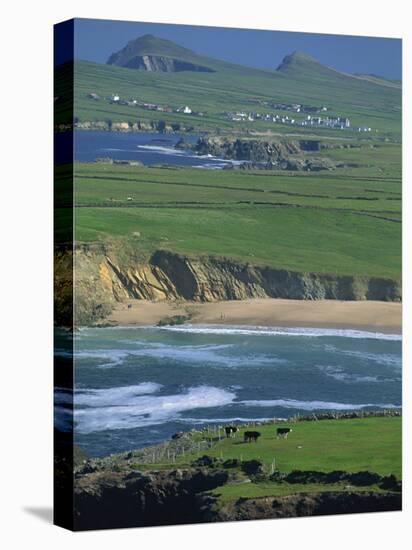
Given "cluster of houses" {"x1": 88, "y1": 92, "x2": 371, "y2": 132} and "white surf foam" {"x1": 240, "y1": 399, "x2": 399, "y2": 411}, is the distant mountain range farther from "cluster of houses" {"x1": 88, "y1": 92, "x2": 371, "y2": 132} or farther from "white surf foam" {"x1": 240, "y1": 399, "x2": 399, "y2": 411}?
"white surf foam" {"x1": 240, "y1": 399, "x2": 399, "y2": 411}

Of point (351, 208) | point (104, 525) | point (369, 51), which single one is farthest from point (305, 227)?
point (104, 525)

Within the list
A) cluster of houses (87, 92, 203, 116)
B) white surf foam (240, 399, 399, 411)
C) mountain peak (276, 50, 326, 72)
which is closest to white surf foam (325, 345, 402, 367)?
white surf foam (240, 399, 399, 411)

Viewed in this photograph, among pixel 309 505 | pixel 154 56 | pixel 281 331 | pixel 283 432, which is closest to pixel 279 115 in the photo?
pixel 154 56

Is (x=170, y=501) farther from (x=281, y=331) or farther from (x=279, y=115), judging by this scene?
(x=279, y=115)

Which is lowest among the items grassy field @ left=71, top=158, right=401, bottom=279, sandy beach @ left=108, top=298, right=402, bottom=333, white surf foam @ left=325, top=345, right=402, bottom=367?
white surf foam @ left=325, top=345, right=402, bottom=367

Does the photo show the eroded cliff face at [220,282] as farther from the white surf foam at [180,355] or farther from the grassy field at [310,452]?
the grassy field at [310,452]

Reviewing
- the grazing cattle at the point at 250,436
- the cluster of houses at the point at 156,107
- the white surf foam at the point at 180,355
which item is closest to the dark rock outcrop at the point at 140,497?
the grazing cattle at the point at 250,436

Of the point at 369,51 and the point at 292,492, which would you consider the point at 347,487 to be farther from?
the point at 369,51

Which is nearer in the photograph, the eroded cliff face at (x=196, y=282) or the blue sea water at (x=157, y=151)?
the eroded cliff face at (x=196, y=282)
